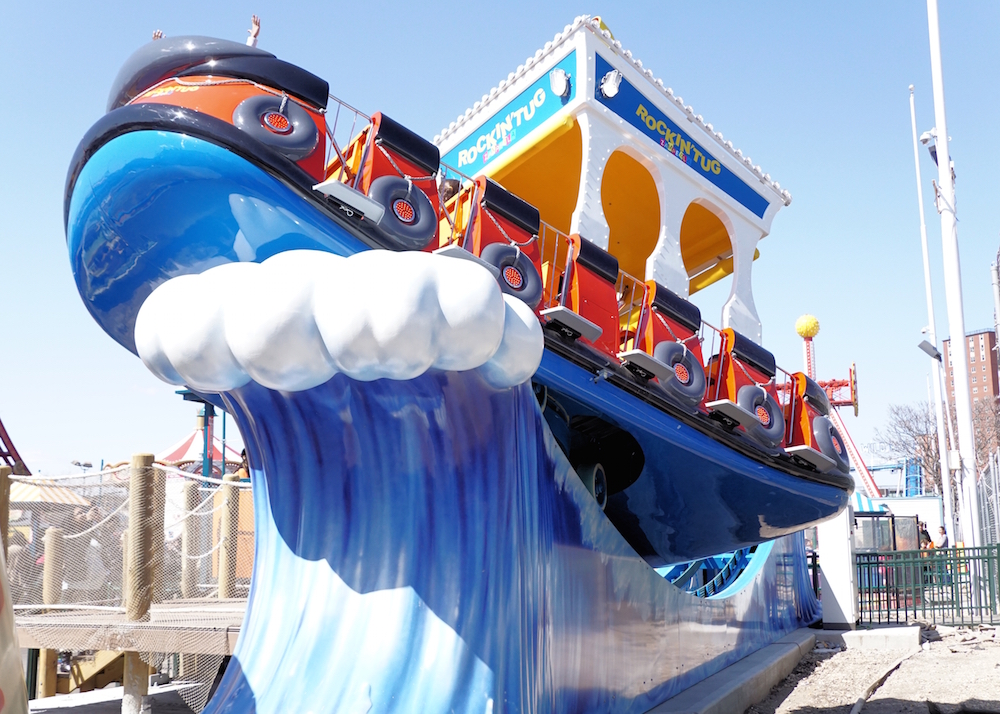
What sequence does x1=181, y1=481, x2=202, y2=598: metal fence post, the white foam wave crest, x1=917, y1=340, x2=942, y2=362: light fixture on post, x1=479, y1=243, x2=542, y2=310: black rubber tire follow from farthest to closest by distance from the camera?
x1=917, y1=340, x2=942, y2=362: light fixture on post → x1=181, y1=481, x2=202, y2=598: metal fence post → x1=479, y1=243, x2=542, y2=310: black rubber tire → the white foam wave crest

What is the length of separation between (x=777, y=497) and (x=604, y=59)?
11.9 feet

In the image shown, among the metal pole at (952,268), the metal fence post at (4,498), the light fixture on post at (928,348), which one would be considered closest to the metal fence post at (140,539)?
the metal fence post at (4,498)

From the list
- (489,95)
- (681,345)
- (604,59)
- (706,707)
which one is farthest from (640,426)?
(489,95)

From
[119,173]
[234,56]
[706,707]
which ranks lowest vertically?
[706,707]

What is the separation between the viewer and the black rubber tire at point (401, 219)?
4.70 metres

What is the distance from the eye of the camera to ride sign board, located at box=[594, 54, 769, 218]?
687cm

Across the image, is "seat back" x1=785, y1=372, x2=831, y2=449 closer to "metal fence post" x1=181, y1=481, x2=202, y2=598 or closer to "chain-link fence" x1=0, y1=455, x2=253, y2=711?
"chain-link fence" x1=0, y1=455, x2=253, y2=711

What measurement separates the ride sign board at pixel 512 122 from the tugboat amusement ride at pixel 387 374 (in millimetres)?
269

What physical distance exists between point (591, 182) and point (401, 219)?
7.39 ft

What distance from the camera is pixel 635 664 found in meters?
6.07

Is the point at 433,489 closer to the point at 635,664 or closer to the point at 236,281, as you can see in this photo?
the point at 236,281

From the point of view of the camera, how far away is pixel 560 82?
6.74 m

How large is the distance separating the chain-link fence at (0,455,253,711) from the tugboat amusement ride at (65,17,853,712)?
1.24 m

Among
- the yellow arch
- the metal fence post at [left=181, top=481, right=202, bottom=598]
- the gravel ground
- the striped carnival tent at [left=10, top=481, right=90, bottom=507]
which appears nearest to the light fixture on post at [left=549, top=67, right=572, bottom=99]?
the yellow arch
